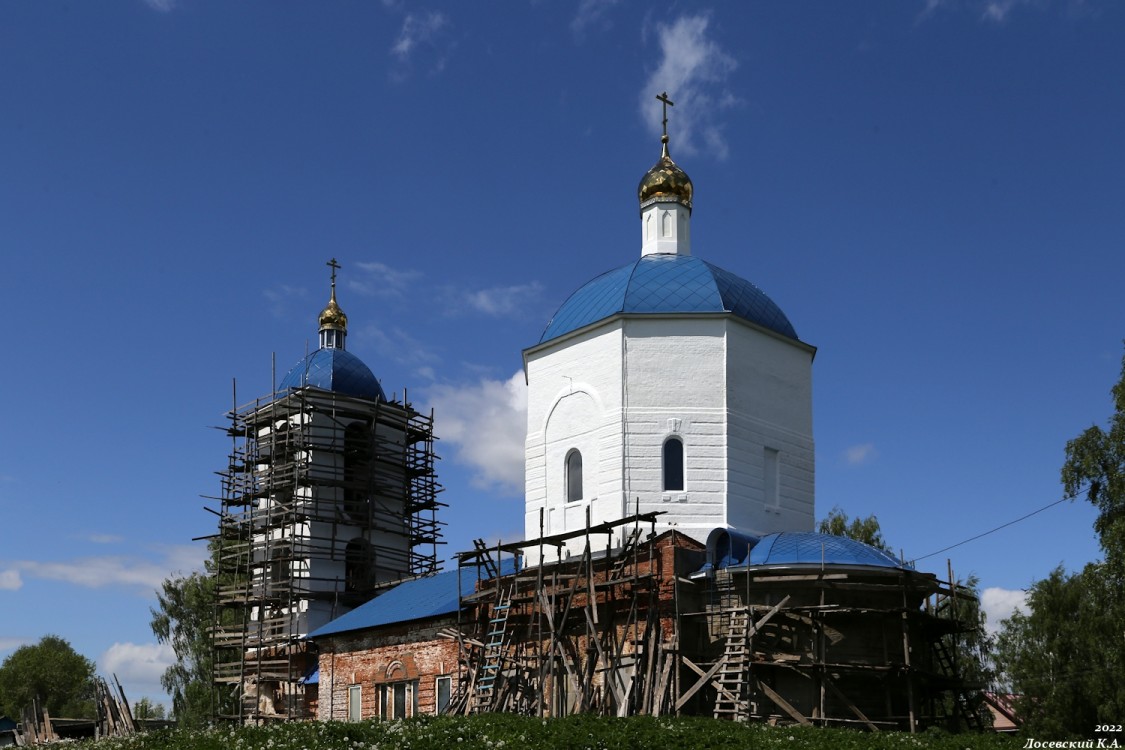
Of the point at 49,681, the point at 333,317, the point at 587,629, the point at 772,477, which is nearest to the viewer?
the point at 587,629

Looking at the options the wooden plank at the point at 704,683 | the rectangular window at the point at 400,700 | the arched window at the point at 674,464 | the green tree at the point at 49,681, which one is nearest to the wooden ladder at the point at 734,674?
the wooden plank at the point at 704,683

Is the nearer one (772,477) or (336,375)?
(772,477)

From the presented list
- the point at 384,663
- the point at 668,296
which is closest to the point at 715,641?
the point at 668,296

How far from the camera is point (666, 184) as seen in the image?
2495 cm

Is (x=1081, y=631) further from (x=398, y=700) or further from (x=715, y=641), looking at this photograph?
→ (x=398, y=700)

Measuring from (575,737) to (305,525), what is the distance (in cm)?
1802

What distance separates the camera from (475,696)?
68.5 ft

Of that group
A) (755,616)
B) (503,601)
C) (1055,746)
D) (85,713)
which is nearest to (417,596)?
(503,601)

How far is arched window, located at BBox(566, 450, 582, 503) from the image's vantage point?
22250 mm

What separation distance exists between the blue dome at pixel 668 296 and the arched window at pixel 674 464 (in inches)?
95.5

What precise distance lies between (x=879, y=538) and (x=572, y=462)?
12.8 metres

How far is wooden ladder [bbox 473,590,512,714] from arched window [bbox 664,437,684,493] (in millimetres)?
3486

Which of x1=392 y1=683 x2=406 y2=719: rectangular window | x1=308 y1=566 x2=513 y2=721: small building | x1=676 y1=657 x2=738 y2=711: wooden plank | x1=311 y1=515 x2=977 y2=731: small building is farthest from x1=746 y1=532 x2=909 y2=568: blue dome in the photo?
x1=392 y1=683 x2=406 y2=719: rectangular window

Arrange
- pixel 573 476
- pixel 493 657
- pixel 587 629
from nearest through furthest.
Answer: pixel 587 629 → pixel 493 657 → pixel 573 476
